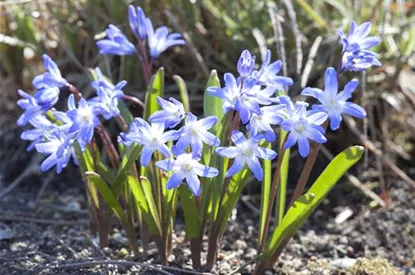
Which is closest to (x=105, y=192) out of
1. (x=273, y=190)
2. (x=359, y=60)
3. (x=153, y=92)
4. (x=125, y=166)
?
(x=125, y=166)

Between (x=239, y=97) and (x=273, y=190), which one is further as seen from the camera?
(x=273, y=190)

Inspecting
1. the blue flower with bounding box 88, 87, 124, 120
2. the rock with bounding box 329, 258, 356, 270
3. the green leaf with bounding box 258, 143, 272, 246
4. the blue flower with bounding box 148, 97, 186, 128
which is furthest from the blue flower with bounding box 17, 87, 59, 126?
the rock with bounding box 329, 258, 356, 270

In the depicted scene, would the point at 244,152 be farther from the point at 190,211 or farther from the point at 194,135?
the point at 190,211

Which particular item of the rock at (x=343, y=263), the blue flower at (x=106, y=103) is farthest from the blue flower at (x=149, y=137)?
the rock at (x=343, y=263)

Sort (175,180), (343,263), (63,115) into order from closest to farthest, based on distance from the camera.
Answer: (175,180), (63,115), (343,263)

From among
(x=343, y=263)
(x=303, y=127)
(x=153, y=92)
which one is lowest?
(x=343, y=263)

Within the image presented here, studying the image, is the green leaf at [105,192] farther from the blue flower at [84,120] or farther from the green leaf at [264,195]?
the green leaf at [264,195]

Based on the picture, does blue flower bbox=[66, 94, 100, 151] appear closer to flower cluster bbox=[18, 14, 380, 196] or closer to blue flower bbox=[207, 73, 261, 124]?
flower cluster bbox=[18, 14, 380, 196]
